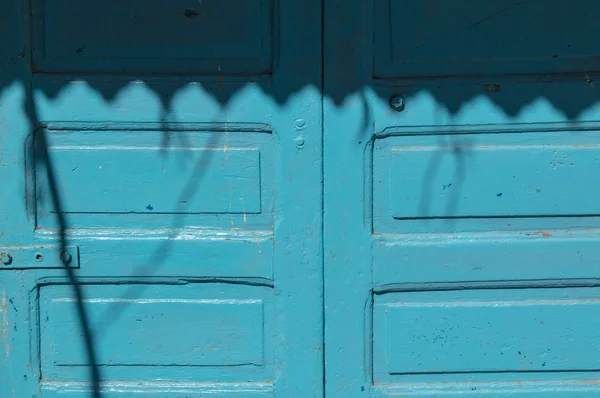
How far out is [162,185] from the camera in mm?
2145

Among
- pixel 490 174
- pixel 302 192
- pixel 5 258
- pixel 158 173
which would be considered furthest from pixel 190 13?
pixel 490 174

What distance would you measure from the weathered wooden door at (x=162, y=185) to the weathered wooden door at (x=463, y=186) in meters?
0.12

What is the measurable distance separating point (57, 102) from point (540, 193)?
5.55 ft

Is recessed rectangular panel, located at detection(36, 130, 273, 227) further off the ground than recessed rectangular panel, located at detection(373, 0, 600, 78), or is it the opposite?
recessed rectangular panel, located at detection(373, 0, 600, 78)

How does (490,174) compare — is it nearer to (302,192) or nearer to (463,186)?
(463,186)

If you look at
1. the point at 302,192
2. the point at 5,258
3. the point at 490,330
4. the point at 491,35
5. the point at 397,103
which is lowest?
the point at 490,330

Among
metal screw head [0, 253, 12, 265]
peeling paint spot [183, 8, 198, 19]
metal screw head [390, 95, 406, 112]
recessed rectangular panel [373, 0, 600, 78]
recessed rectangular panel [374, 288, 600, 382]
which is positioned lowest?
recessed rectangular panel [374, 288, 600, 382]

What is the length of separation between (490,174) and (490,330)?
0.55 metres

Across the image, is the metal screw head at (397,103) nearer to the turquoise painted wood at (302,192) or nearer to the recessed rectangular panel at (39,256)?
the turquoise painted wood at (302,192)

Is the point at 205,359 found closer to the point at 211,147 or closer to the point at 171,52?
Answer: the point at 211,147

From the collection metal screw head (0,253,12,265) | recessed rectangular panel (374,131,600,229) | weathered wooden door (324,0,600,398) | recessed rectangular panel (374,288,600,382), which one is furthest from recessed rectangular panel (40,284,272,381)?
recessed rectangular panel (374,131,600,229)

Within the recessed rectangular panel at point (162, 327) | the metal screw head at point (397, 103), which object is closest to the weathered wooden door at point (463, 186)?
the metal screw head at point (397, 103)

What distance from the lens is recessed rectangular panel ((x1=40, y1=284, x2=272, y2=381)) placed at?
7.13 ft

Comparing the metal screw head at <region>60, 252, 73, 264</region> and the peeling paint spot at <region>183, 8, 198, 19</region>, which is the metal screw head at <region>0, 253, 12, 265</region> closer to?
the metal screw head at <region>60, 252, 73, 264</region>
